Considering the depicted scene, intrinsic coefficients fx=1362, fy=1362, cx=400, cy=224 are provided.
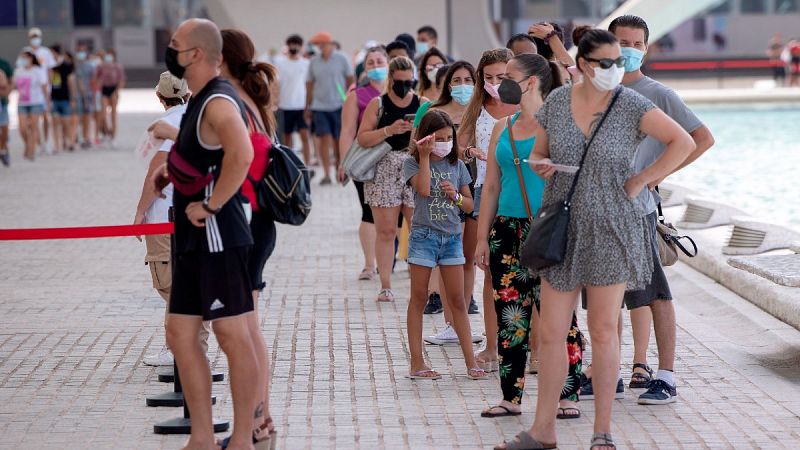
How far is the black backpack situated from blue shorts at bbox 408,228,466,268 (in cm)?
183

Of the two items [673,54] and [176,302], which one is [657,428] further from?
[673,54]

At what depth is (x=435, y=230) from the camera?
7.61 m

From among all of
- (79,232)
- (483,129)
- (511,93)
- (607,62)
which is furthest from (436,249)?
(607,62)

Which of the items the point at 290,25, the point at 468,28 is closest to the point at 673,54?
the point at 468,28

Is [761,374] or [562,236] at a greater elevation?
[562,236]

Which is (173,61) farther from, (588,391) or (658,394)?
(658,394)

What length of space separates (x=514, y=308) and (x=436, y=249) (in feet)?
3.44

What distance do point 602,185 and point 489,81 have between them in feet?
7.30

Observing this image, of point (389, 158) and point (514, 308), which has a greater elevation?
point (389, 158)

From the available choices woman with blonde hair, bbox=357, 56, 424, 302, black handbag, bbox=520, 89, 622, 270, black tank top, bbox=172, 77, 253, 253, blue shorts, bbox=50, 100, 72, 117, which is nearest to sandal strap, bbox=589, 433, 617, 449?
black handbag, bbox=520, 89, 622, 270

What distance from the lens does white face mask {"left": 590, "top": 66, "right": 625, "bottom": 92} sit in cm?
556

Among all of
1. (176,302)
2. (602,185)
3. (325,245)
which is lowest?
(325,245)

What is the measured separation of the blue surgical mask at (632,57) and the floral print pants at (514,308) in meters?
0.93

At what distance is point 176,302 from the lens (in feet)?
18.4
